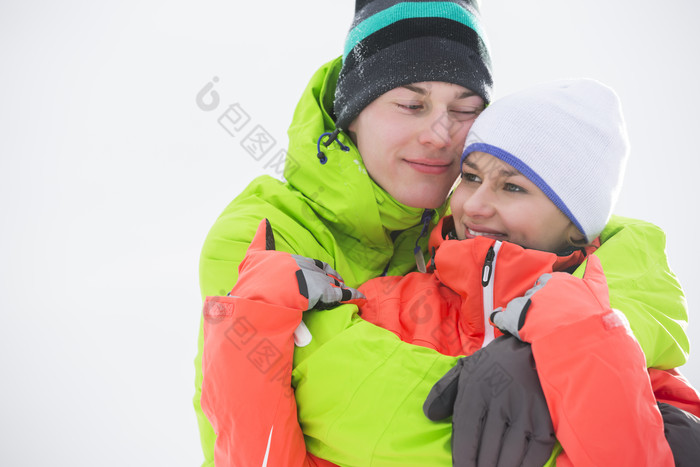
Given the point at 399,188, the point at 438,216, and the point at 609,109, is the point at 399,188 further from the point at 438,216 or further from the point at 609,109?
the point at 609,109

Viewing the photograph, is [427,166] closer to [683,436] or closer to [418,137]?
[418,137]

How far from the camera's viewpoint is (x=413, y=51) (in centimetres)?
122

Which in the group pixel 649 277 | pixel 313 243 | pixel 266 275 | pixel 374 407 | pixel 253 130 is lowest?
pixel 649 277

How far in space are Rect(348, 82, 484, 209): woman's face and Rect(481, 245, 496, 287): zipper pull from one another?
0.29m

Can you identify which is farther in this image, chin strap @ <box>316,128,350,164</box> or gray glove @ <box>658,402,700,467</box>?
chin strap @ <box>316,128,350,164</box>

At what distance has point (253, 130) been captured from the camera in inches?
54.4

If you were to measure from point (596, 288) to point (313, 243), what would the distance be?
61 cm

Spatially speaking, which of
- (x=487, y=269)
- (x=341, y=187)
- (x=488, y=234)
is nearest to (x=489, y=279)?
(x=487, y=269)

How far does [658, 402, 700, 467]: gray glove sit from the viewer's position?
0.72m

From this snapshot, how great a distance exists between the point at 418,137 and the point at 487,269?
1.21ft

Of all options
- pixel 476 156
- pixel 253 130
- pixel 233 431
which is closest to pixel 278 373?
pixel 233 431

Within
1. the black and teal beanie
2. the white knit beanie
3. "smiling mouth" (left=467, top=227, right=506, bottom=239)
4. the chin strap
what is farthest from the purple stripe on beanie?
the chin strap

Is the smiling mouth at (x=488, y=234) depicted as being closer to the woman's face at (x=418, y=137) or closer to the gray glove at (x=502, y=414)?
the woman's face at (x=418, y=137)

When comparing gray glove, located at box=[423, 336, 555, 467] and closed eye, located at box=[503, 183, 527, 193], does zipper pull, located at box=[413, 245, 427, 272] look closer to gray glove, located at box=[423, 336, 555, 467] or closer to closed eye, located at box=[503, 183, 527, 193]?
closed eye, located at box=[503, 183, 527, 193]
